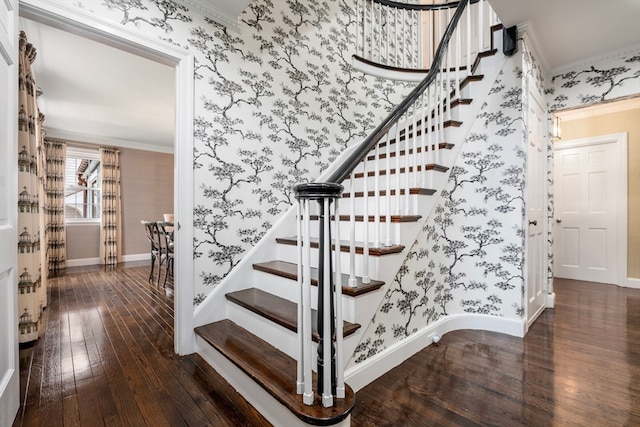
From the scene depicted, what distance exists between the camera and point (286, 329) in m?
1.55

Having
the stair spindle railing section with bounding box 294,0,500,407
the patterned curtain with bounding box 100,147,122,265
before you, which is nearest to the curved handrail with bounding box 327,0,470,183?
the stair spindle railing section with bounding box 294,0,500,407

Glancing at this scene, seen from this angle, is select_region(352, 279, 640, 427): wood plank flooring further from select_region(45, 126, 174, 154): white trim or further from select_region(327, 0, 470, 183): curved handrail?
select_region(45, 126, 174, 154): white trim

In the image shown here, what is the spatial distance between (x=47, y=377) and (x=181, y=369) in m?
0.75

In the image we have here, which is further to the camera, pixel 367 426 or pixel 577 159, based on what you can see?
pixel 577 159

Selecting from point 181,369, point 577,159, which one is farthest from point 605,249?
point 181,369

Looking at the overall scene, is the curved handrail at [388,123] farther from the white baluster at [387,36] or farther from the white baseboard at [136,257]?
the white baseboard at [136,257]

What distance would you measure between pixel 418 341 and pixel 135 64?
372 cm

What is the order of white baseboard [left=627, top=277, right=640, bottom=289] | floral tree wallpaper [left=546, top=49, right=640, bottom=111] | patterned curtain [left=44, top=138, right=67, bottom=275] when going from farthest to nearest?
patterned curtain [left=44, top=138, right=67, bottom=275] → white baseboard [left=627, top=277, right=640, bottom=289] → floral tree wallpaper [left=546, top=49, right=640, bottom=111]

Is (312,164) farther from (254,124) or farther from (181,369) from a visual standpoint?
(181,369)

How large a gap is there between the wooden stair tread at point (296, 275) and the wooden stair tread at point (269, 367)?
0.42m

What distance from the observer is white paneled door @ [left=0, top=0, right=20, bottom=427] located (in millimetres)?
1177

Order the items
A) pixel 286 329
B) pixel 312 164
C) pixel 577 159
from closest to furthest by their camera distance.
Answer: pixel 286 329 < pixel 312 164 < pixel 577 159

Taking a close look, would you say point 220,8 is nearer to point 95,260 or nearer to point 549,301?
point 549,301

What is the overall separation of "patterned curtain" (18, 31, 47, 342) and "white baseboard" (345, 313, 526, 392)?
235 centimetres
